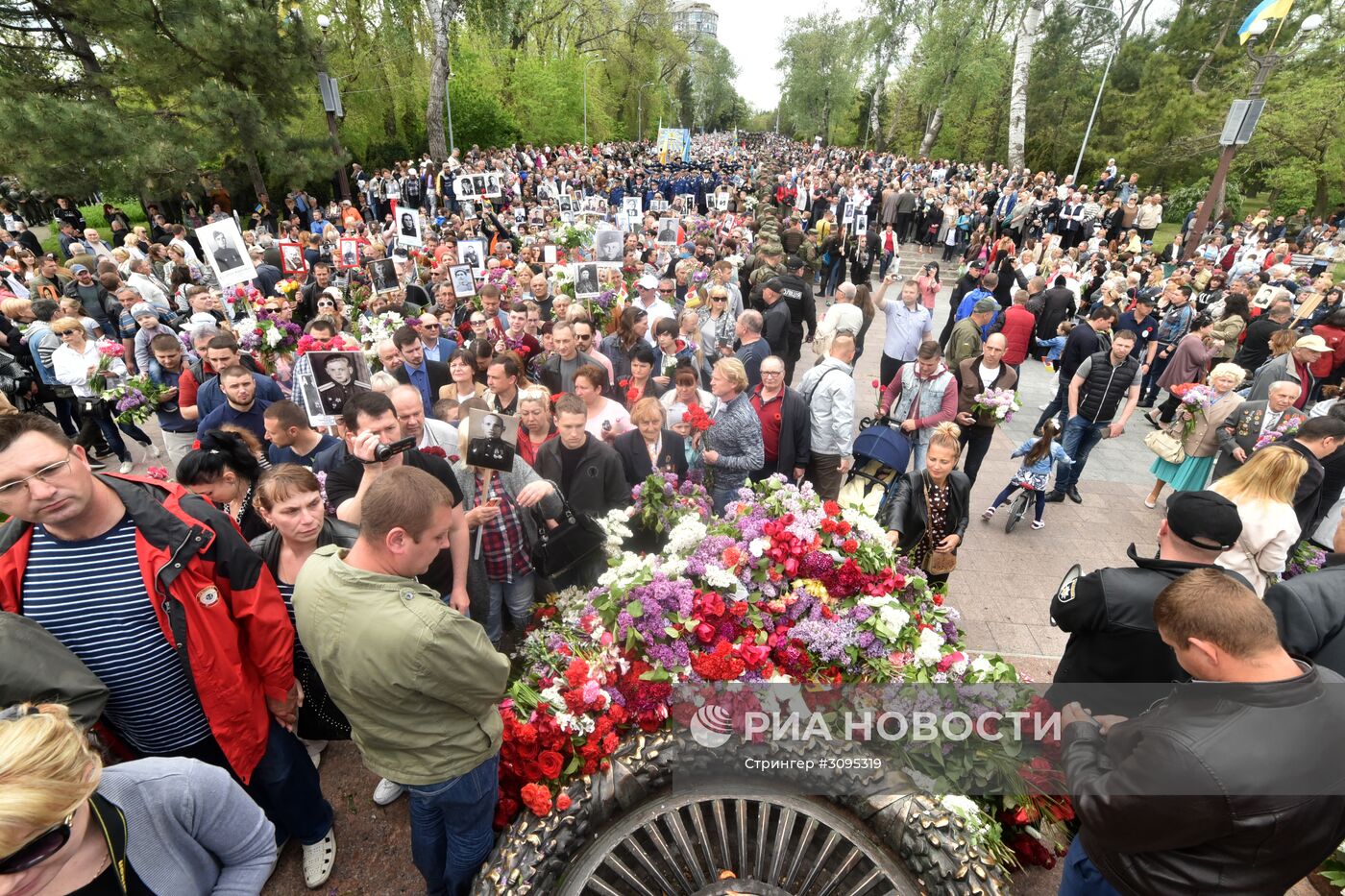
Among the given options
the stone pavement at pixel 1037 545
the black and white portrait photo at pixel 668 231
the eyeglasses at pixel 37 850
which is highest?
the black and white portrait photo at pixel 668 231

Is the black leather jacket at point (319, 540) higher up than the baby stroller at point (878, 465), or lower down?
higher up

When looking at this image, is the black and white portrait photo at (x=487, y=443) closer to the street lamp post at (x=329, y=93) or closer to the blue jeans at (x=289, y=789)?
the blue jeans at (x=289, y=789)

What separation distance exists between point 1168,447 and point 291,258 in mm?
11830

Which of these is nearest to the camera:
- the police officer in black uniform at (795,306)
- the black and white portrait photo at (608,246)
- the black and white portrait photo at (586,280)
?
the police officer in black uniform at (795,306)

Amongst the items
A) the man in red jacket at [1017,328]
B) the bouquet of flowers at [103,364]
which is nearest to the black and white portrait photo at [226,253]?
the bouquet of flowers at [103,364]

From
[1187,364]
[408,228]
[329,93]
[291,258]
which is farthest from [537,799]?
[329,93]

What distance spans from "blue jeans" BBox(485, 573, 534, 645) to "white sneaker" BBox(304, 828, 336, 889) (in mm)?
1334

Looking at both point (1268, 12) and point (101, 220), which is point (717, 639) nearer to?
point (1268, 12)

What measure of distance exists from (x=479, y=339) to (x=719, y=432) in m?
2.57

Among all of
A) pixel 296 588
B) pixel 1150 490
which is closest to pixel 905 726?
pixel 296 588

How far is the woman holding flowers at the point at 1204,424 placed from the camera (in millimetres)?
5797

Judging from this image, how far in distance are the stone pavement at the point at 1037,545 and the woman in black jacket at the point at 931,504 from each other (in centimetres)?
118

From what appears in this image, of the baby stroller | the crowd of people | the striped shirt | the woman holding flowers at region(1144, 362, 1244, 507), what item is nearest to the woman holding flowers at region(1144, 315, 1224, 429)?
the crowd of people

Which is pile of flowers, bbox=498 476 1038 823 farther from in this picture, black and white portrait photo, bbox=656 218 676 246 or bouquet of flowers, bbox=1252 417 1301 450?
black and white portrait photo, bbox=656 218 676 246
